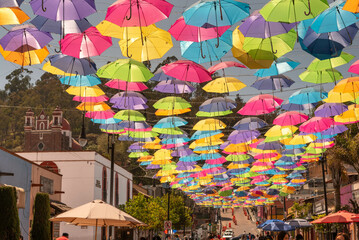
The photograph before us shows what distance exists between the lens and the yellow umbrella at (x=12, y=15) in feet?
37.8

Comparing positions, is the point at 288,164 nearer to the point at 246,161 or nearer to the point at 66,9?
the point at 246,161

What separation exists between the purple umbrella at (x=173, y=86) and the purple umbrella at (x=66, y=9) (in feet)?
22.6

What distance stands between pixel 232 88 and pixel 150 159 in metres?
14.9

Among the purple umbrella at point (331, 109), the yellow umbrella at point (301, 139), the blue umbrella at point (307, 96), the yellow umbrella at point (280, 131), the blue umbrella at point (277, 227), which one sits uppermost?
the blue umbrella at point (307, 96)

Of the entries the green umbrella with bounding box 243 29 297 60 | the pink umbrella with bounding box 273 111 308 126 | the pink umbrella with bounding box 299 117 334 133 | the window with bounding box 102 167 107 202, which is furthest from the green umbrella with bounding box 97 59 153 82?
the window with bounding box 102 167 107 202

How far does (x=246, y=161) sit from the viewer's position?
3347 cm

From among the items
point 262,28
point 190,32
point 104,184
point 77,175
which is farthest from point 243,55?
point 104,184

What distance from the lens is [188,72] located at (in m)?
14.9

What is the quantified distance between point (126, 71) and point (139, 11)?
382 cm

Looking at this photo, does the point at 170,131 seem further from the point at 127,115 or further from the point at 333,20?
the point at 333,20

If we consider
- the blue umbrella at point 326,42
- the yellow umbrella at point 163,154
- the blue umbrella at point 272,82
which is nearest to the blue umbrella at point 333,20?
the blue umbrella at point 326,42

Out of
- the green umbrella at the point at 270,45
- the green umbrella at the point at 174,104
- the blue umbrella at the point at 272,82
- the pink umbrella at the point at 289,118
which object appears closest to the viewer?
the green umbrella at the point at 270,45

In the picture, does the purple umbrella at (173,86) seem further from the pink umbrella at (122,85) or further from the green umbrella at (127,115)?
the green umbrella at (127,115)

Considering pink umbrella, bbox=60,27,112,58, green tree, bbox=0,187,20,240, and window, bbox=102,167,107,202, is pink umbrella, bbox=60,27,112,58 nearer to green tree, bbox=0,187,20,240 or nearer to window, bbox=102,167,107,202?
green tree, bbox=0,187,20,240
